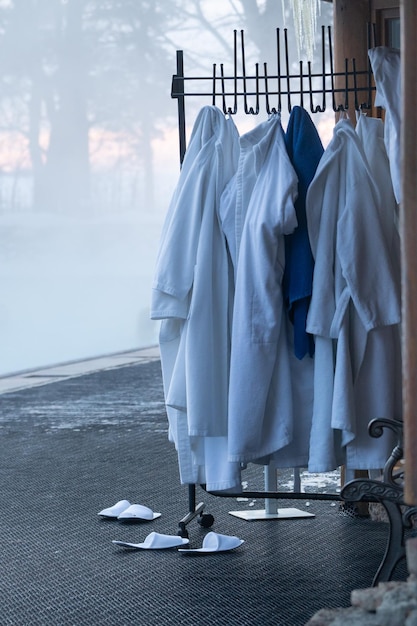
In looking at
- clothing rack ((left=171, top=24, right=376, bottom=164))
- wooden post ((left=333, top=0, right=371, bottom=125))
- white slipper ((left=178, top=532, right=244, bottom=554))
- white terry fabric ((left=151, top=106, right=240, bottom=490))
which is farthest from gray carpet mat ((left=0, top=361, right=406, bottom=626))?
wooden post ((left=333, top=0, right=371, bottom=125))

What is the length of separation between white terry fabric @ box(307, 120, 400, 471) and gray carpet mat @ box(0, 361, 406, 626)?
36 cm

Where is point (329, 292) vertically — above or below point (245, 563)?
above

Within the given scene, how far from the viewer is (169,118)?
1064 centimetres

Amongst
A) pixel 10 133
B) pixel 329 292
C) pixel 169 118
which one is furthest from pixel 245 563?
pixel 169 118

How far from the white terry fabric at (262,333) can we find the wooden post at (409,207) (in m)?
1.20

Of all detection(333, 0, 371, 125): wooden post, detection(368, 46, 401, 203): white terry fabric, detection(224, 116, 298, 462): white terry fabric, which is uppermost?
detection(333, 0, 371, 125): wooden post

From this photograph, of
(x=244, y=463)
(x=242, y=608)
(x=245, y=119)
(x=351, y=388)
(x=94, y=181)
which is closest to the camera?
(x=242, y=608)

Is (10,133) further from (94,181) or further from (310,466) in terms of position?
(310,466)

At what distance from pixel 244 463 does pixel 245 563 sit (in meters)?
0.29

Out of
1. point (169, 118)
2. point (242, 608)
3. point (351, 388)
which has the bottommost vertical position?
point (242, 608)

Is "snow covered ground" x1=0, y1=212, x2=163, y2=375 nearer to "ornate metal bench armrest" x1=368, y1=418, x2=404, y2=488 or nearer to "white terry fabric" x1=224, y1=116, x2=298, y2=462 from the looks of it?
"white terry fabric" x1=224, y1=116, x2=298, y2=462

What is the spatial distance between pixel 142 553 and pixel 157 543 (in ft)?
0.19

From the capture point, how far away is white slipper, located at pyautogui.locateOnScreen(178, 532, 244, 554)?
2848 mm

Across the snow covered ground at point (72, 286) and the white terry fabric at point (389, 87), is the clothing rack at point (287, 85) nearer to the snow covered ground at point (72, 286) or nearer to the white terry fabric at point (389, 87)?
the white terry fabric at point (389, 87)
